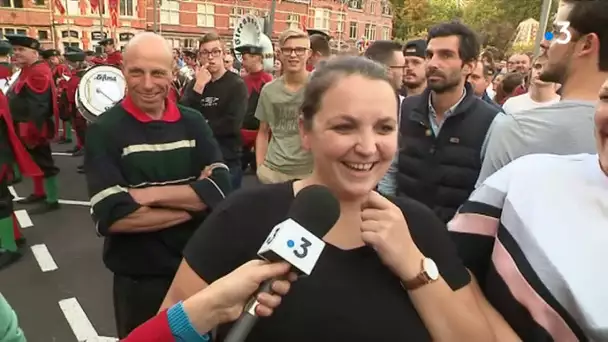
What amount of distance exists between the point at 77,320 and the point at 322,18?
50.0m

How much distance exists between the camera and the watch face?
1364 millimetres

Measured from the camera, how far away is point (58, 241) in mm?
5516

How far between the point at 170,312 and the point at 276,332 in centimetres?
35

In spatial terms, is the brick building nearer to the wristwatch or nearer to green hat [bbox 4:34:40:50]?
green hat [bbox 4:34:40:50]

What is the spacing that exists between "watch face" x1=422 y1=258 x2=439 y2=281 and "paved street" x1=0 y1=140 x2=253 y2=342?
3.05 m

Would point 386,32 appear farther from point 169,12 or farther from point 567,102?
point 567,102

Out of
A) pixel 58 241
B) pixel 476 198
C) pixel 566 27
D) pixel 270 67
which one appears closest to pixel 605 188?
pixel 476 198

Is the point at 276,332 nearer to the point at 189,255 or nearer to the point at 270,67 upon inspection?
the point at 189,255

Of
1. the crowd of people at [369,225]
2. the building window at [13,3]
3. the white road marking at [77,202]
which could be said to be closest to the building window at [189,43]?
the building window at [13,3]

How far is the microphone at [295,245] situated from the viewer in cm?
103

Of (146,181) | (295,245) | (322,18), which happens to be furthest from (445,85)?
(322,18)

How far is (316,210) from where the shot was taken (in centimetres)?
121

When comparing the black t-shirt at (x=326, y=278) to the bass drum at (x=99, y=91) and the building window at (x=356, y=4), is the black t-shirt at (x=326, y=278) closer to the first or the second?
the bass drum at (x=99, y=91)

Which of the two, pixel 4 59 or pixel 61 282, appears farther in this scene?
pixel 4 59
